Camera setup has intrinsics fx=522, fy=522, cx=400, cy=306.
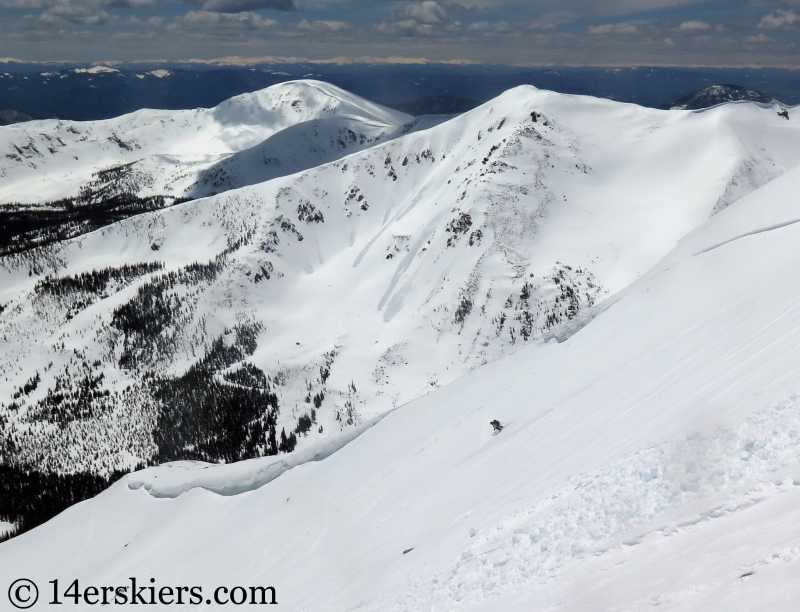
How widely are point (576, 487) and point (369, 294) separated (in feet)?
450

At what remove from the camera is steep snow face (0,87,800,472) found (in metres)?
113

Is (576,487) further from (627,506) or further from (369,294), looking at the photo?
(369,294)

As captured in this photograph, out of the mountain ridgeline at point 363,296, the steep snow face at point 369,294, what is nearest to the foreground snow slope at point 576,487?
the mountain ridgeline at point 363,296

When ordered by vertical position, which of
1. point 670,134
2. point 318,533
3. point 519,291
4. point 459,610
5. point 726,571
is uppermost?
point 670,134

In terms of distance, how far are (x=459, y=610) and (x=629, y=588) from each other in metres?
4.35

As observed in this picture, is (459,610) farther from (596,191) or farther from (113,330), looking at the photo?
(113,330)

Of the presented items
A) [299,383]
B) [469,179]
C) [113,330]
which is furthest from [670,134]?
[113,330]

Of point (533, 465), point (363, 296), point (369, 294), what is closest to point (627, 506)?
point (533, 465)

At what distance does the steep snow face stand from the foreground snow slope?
6936 cm

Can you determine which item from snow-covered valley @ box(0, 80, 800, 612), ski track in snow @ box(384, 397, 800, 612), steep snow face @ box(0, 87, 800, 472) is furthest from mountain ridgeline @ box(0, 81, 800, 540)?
ski track in snow @ box(384, 397, 800, 612)

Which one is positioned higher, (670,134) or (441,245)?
(670,134)

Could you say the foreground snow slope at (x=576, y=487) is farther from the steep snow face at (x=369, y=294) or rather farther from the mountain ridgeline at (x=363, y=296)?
the steep snow face at (x=369, y=294)

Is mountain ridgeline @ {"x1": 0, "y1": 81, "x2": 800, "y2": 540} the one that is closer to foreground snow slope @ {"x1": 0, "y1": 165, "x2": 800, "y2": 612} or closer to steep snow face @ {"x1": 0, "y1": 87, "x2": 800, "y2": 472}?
steep snow face @ {"x1": 0, "y1": 87, "x2": 800, "y2": 472}

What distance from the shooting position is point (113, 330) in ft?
511
